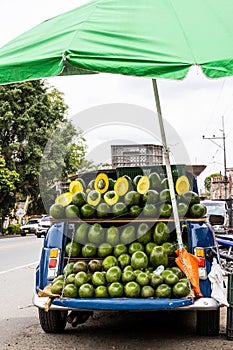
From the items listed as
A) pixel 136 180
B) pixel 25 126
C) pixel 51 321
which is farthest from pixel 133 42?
pixel 25 126

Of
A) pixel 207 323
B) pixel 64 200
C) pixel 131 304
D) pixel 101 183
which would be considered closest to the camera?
pixel 131 304

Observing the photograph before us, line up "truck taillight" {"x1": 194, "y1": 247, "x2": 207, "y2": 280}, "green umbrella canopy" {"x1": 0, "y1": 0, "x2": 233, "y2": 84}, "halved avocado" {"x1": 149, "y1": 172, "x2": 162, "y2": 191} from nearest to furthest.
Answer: "green umbrella canopy" {"x1": 0, "y1": 0, "x2": 233, "y2": 84} < "truck taillight" {"x1": 194, "y1": 247, "x2": 207, "y2": 280} < "halved avocado" {"x1": 149, "y1": 172, "x2": 162, "y2": 191}

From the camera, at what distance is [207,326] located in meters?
6.43

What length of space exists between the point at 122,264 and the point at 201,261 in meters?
0.89

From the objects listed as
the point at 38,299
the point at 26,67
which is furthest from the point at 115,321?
the point at 26,67

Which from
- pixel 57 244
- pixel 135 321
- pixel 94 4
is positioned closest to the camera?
pixel 94 4

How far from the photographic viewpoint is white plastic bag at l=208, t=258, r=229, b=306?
19.4 ft

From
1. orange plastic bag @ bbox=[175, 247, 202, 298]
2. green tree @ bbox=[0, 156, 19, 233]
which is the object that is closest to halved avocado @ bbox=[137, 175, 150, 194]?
orange plastic bag @ bbox=[175, 247, 202, 298]

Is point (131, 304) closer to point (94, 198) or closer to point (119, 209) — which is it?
point (119, 209)

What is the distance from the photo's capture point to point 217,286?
19.6 feet

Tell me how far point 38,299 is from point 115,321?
6.32 feet

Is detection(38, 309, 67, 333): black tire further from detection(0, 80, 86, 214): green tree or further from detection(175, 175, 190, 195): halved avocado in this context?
detection(0, 80, 86, 214): green tree

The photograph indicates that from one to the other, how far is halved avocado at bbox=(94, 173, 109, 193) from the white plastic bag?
1.73 metres

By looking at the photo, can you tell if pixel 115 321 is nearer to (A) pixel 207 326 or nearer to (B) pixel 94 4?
(A) pixel 207 326
